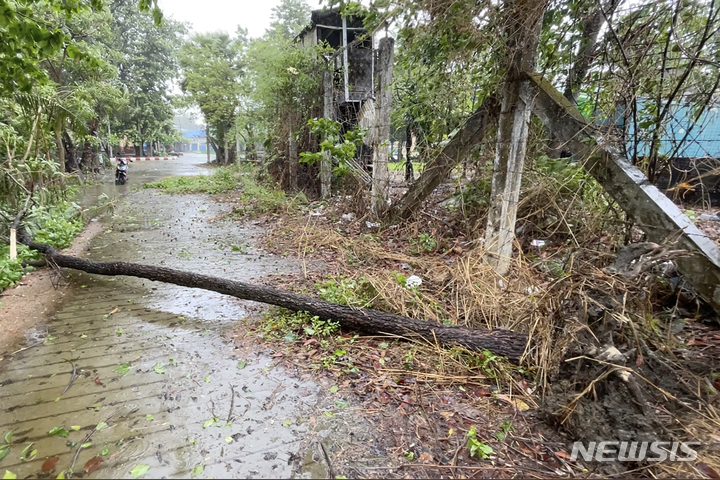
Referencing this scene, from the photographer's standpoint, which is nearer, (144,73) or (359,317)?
(359,317)

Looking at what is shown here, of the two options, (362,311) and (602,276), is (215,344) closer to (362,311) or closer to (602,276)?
(362,311)

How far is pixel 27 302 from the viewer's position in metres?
4.00

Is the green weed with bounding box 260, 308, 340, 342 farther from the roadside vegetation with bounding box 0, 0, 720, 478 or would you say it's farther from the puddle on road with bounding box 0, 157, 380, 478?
the puddle on road with bounding box 0, 157, 380, 478

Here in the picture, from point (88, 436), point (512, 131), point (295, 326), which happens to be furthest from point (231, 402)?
point (512, 131)

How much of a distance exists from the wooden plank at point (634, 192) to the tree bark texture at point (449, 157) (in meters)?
0.75

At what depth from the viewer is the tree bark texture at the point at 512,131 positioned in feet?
11.2

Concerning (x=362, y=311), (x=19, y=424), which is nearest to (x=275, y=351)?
(x=362, y=311)

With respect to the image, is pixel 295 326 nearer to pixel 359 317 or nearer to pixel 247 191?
pixel 359 317

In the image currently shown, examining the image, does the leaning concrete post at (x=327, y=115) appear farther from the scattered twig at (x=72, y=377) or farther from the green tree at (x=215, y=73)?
the green tree at (x=215, y=73)

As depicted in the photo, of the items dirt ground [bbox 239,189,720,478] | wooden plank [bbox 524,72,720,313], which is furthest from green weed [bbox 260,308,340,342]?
wooden plank [bbox 524,72,720,313]

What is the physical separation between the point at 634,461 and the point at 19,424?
11.5ft

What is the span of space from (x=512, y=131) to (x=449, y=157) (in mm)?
1125

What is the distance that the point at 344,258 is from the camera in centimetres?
513

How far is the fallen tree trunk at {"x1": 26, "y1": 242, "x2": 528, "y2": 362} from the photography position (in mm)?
2707
